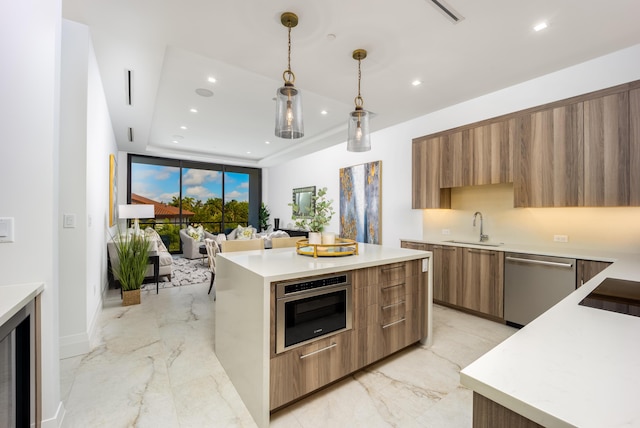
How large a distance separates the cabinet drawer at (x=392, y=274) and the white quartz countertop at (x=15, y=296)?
77.9 inches

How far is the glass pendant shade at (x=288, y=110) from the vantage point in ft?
6.98

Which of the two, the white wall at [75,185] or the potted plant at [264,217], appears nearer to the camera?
the white wall at [75,185]

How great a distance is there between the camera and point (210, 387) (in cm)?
199

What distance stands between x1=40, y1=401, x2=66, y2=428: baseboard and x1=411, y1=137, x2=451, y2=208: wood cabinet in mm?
4149

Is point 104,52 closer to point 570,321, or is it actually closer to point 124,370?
point 124,370

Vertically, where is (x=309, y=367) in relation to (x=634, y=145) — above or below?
below

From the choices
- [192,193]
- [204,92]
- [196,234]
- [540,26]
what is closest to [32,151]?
[204,92]

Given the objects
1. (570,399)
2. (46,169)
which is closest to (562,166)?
(570,399)

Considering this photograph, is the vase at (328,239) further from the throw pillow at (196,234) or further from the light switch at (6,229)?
the throw pillow at (196,234)

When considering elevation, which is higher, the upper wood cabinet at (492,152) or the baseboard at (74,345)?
the upper wood cabinet at (492,152)

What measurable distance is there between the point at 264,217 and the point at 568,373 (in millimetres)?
8892

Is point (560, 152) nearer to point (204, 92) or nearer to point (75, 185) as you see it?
point (204, 92)

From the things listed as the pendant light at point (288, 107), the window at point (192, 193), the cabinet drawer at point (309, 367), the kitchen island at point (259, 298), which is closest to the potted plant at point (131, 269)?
the kitchen island at point (259, 298)

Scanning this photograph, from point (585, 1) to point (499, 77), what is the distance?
44.0 inches
